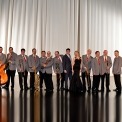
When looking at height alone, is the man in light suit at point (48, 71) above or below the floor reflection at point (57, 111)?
above

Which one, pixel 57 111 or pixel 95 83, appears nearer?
pixel 57 111

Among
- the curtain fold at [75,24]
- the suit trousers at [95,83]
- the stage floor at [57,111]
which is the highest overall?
the curtain fold at [75,24]

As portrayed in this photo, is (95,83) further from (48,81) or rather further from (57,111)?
(57,111)

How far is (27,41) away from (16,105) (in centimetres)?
1346

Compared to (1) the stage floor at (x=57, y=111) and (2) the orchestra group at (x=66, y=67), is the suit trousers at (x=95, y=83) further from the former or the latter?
(1) the stage floor at (x=57, y=111)

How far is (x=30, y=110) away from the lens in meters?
7.72

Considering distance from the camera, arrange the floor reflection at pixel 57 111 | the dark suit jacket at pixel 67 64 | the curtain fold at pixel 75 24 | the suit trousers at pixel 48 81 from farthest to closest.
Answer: the curtain fold at pixel 75 24, the dark suit jacket at pixel 67 64, the suit trousers at pixel 48 81, the floor reflection at pixel 57 111

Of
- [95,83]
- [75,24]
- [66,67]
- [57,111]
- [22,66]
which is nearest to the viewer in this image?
[57,111]

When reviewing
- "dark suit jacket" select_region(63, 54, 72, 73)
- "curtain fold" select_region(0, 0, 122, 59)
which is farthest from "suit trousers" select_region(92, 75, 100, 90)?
"curtain fold" select_region(0, 0, 122, 59)

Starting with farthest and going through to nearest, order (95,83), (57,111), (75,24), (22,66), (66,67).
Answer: (75,24)
(22,66)
(66,67)
(95,83)
(57,111)

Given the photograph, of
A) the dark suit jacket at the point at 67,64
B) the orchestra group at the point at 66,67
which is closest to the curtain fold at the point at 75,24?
the orchestra group at the point at 66,67

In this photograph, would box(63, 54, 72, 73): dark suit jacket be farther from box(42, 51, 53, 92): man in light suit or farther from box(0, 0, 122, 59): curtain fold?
box(0, 0, 122, 59): curtain fold

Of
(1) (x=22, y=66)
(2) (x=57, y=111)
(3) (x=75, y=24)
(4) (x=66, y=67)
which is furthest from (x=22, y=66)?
(3) (x=75, y=24)

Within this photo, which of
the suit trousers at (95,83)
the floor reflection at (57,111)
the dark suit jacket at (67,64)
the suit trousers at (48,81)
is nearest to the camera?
the floor reflection at (57,111)
